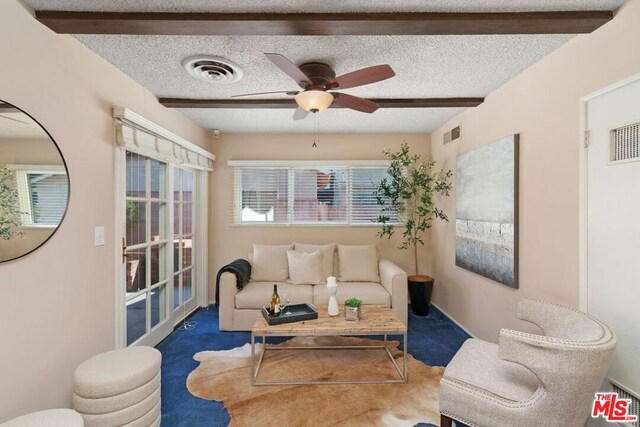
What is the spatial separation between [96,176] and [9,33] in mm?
903

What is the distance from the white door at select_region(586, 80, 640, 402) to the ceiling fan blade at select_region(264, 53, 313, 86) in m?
1.80

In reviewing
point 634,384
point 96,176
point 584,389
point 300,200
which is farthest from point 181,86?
point 634,384

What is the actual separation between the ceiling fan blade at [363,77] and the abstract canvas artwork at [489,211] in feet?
4.45

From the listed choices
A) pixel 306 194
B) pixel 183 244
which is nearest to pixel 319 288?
pixel 306 194

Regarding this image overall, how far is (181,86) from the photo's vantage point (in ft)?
9.10

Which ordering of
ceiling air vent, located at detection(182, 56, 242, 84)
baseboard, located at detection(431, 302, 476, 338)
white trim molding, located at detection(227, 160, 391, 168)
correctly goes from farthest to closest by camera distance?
white trim molding, located at detection(227, 160, 391, 168), baseboard, located at detection(431, 302, 476, 338), ceiling air vent, located at detection(182, 56, 242, 84)

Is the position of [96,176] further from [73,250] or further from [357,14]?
[357,14]

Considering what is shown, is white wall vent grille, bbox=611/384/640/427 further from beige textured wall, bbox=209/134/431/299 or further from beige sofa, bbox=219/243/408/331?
beige textured wall, bbox=209/134/431/299

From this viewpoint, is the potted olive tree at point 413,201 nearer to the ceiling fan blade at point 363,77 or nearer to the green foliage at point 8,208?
the ceiling fan blade at point 363,77

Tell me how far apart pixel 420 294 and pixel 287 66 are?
10.3ft

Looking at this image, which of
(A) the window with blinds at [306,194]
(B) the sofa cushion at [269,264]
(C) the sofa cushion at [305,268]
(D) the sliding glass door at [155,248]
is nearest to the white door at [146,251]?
(D) the sliding glass door at [155,248]

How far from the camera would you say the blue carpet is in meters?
2.04

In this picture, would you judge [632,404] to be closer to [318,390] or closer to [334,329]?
[334,329]

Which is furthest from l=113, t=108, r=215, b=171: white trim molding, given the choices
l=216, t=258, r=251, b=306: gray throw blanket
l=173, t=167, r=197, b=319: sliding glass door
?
l=216, t=258, r=251, b=306: gray throw blanket
